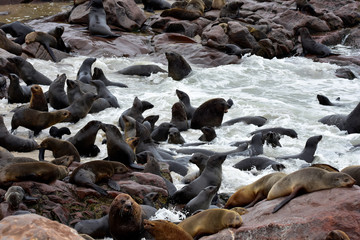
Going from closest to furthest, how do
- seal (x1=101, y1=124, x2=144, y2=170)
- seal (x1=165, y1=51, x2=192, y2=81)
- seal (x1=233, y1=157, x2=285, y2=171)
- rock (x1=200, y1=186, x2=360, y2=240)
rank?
1. rock (x1=200, y1=186, x2=360, y2=240)
2. seal (x1=101, y1=124, x2=144, y2=170)
3. seal (x1=233, y1=157, x2=285, y2=171)
4. seal (x1=165, y1=51, x2=192, y2=81)

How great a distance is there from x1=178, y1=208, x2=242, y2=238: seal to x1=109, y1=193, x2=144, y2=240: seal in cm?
44

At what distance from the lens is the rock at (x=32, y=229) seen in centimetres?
282

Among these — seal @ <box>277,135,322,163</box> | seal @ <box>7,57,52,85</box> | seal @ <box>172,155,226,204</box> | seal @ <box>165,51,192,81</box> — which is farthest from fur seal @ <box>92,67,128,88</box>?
seal @ <box>172,155,226,204</box>

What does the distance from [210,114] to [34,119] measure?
152 inches

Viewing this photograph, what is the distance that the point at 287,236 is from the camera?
409cm

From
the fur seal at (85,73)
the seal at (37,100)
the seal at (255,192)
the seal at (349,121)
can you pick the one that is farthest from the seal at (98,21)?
the seal at (255,192)

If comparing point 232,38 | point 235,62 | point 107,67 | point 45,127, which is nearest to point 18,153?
point 45,127

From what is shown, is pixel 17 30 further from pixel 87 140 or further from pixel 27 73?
pixel 87 140

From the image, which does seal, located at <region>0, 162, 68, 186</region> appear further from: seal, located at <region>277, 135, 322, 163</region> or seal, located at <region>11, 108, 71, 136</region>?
seal, located at <region>277, 135, 322, 163</region>

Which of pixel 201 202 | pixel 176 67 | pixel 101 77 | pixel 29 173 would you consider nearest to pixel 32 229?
pixel 29 173

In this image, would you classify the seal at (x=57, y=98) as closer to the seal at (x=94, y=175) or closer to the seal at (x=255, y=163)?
the seal at (x=255, y=163)

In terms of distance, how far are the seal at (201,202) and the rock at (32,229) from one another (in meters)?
3.22

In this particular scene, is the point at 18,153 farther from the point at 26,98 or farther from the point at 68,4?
the point at 68,4

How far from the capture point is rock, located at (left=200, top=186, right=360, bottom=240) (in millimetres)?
4047
